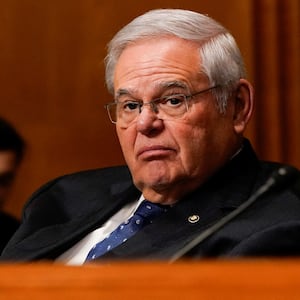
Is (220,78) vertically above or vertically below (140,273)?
below

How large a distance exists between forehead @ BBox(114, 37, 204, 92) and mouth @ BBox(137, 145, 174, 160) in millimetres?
108

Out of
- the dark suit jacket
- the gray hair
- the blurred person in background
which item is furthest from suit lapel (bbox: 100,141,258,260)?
the blurred person in background

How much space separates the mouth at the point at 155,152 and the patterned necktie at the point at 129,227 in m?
0.10

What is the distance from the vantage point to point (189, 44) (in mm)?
1539

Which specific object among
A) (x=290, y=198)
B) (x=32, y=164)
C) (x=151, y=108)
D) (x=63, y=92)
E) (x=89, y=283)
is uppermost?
(x=89, y=283)

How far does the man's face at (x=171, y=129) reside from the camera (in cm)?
151

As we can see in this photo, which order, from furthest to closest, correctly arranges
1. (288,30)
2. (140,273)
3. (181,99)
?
1. (288,30)
2. (181,99)
3. (140,273)

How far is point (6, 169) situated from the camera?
199 cm

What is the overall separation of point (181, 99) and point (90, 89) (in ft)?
2.78

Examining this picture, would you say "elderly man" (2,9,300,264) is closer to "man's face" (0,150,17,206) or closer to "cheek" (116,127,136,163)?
"cheek" (116,127,136,163)

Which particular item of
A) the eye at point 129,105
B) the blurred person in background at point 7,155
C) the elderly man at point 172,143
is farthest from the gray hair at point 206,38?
the blurred person in background at point 7,155

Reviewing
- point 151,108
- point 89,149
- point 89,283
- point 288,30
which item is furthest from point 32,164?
point 89,283

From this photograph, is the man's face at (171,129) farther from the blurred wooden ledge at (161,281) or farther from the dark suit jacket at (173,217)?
the blurred wooden ledge at (161,281)

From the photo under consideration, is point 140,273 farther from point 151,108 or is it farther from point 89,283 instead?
point 151,108
